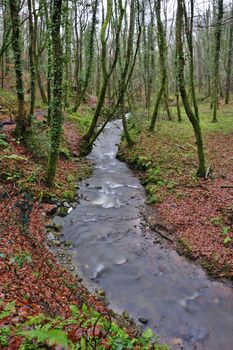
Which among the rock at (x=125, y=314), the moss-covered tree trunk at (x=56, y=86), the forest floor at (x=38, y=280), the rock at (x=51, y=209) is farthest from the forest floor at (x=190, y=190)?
the moss-covered tree trunk at (x=56, y=86)

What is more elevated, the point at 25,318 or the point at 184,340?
the point at 25,318

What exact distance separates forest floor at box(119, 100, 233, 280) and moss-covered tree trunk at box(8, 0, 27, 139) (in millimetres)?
6123

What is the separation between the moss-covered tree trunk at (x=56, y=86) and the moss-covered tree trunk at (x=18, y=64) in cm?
197

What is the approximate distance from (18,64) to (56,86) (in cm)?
→ 233

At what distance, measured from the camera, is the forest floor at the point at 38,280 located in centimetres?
400

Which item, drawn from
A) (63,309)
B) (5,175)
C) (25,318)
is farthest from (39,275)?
(5,175)

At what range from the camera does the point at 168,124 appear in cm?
2400

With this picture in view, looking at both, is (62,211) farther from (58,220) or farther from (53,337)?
(53,337)

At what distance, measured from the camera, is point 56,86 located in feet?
35.6

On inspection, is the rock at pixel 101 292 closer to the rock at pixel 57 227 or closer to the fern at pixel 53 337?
the rock at pixel 57 227

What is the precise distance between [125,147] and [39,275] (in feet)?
45.2

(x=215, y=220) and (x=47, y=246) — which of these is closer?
(x=47, y=246)

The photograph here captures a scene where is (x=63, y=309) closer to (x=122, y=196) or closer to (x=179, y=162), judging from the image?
(x=122, y=196)

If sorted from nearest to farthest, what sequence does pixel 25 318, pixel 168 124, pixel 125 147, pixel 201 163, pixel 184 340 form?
pixel 25 318, pixel 184 340, pixel 201 163, pixel 125 147, pixel 168 124
